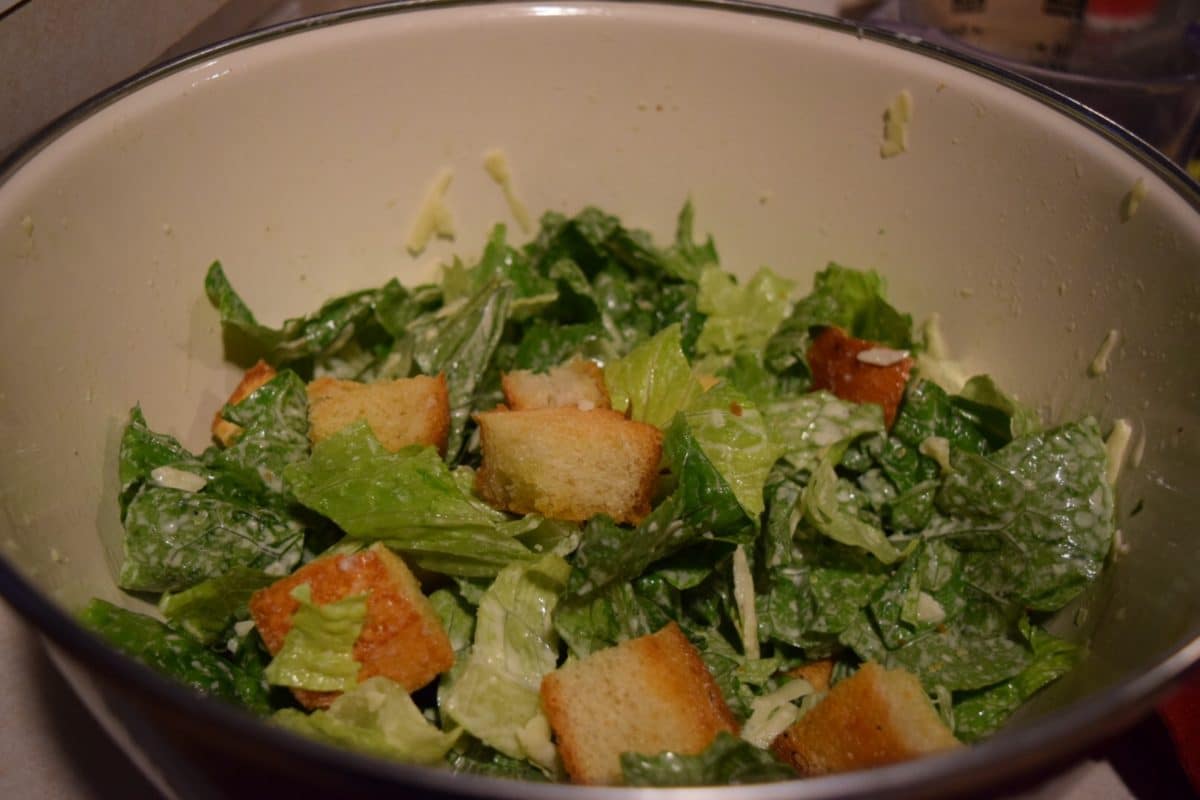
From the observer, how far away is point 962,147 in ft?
5.48

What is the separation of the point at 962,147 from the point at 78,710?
175cm

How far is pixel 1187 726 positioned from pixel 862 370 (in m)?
0.74

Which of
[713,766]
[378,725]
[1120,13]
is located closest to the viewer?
[713,766]

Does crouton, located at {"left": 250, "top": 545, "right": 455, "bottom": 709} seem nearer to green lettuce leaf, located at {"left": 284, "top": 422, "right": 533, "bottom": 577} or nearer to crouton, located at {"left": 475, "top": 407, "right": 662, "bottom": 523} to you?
green lettuce leaf, located at {"left": 284, "top": 422, "right": 533, "bottom": 577}

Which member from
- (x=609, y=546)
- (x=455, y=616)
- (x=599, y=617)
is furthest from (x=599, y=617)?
(x=455, y=616)

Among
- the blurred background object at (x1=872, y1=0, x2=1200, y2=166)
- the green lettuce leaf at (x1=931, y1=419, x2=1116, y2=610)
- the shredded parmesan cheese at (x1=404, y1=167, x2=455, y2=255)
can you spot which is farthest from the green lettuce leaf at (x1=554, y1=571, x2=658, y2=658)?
the blurred background object at (x1=872, y1=0, x2=1200, y2=166)

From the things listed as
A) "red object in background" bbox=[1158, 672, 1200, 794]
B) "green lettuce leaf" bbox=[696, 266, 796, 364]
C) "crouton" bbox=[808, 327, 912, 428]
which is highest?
"green lettuce leaf" bbox=[696, 266, 796, 364]

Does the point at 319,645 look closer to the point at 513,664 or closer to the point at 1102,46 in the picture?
the point at 513,664

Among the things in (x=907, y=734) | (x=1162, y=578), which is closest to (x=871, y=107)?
(x=1162, y=578)

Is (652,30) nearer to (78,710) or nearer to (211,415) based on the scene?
(211,415)

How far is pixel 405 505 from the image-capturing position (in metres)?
1.43

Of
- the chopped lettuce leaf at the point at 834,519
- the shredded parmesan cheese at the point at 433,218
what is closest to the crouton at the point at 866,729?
the chopped lettuce leaf at the point at 834,519

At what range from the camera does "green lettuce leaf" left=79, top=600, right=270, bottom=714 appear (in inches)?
48.7

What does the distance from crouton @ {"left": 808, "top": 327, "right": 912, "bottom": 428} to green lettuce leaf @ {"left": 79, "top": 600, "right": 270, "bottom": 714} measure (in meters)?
1.12
